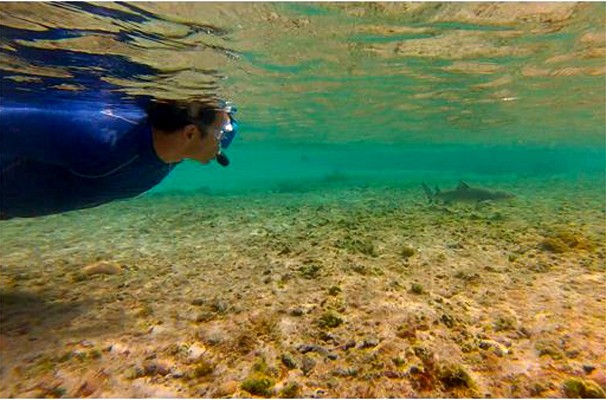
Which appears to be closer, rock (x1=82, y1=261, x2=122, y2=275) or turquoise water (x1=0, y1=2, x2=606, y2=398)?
turquoise water (x1=0, y1=2, x2=606, y2=398)

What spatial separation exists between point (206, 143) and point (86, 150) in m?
1.41

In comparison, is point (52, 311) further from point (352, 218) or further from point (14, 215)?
point (352, 218)

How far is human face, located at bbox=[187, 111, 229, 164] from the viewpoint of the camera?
4727mm

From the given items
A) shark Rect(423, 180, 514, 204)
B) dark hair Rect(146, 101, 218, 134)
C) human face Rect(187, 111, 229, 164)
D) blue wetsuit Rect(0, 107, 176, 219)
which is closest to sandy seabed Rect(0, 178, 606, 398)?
blue wetsuit Rect(0, 107, 176, 219)

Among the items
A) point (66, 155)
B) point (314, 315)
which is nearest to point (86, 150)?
point (66, 155)

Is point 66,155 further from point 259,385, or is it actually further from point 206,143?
point 259,385

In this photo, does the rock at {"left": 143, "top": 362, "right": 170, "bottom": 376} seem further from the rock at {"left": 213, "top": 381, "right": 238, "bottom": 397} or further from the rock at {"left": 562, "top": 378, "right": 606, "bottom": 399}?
the rock at {"left": 562, "top": 378, "right": 606, "bottom": 399}

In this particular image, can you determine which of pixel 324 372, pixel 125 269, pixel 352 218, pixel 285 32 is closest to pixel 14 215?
pixel 125 269

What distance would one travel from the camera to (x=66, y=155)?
412 centimetres

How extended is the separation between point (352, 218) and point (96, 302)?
26.0ft

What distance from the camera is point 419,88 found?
17484mm

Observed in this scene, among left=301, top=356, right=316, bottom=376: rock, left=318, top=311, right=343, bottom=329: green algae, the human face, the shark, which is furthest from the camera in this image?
the shark

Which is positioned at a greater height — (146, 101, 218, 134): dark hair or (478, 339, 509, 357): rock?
(146, 101, 218, 134): dark hair

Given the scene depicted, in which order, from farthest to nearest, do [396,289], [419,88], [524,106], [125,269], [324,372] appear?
[524,106] < [419,88] < [125,269] < [396,289] < [324,372]
